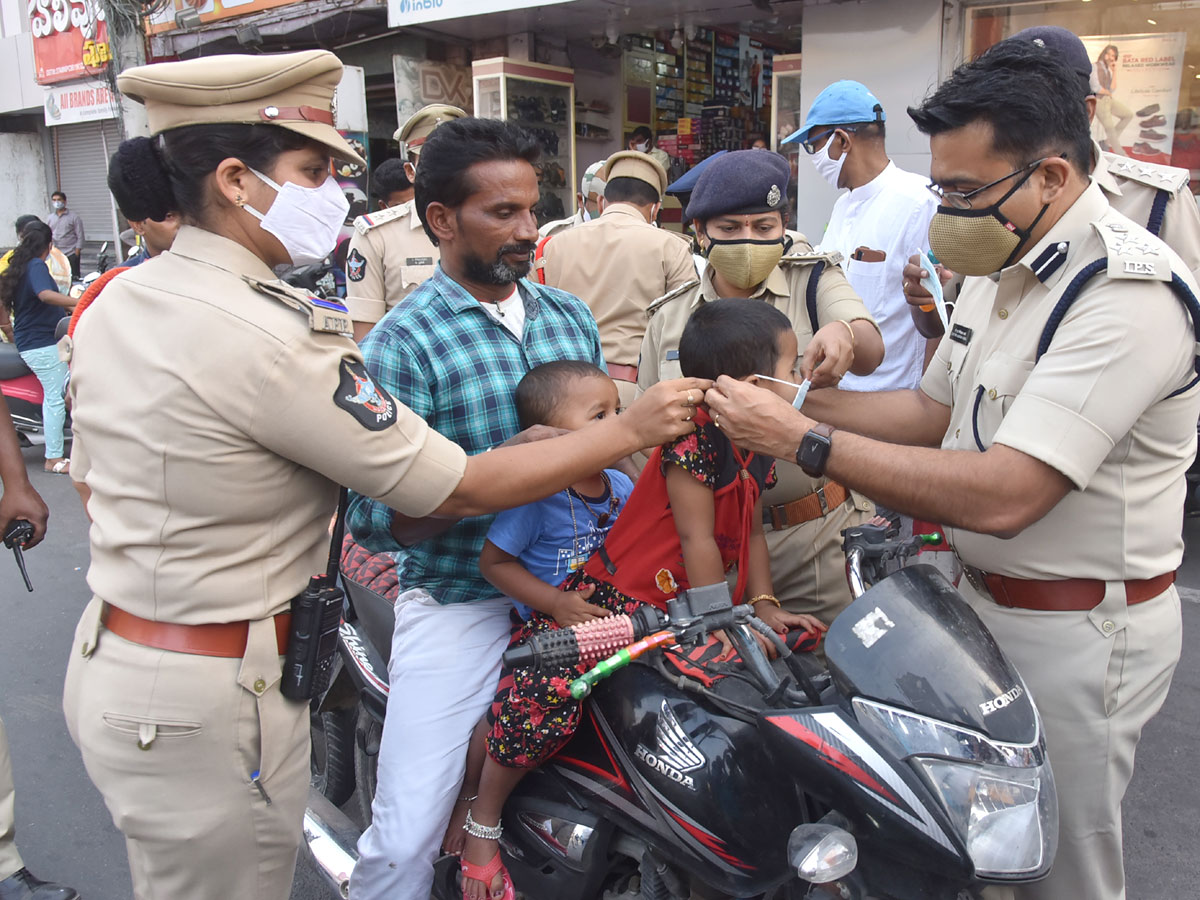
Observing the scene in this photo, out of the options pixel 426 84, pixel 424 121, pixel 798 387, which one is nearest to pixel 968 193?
pixel 798 387

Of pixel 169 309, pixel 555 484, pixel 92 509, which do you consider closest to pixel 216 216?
pixel 169 309

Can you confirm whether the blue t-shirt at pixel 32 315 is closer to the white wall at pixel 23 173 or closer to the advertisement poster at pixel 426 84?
the advertisement poster at pixel 426 84

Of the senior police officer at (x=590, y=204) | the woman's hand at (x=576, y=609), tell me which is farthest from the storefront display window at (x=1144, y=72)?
the woman's hand at (x=576, y=609)

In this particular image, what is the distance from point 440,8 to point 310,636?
8.62m

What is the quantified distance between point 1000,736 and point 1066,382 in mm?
657

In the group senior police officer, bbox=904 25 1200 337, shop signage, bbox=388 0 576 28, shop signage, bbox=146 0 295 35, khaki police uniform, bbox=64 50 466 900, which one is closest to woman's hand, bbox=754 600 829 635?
khaki police uniform, bbox=64 50 466 900

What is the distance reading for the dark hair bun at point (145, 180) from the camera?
1.73 metres

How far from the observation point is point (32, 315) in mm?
7660

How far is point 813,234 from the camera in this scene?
310 inches

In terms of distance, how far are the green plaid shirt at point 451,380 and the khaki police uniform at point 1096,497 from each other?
3.66ft

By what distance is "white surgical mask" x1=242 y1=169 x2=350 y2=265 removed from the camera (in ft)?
5.74

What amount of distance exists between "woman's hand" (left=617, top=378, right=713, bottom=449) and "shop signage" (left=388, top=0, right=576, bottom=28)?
714 cm

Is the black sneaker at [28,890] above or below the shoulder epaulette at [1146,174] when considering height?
below

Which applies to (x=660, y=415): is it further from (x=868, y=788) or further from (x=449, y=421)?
(x=868, y=788)
